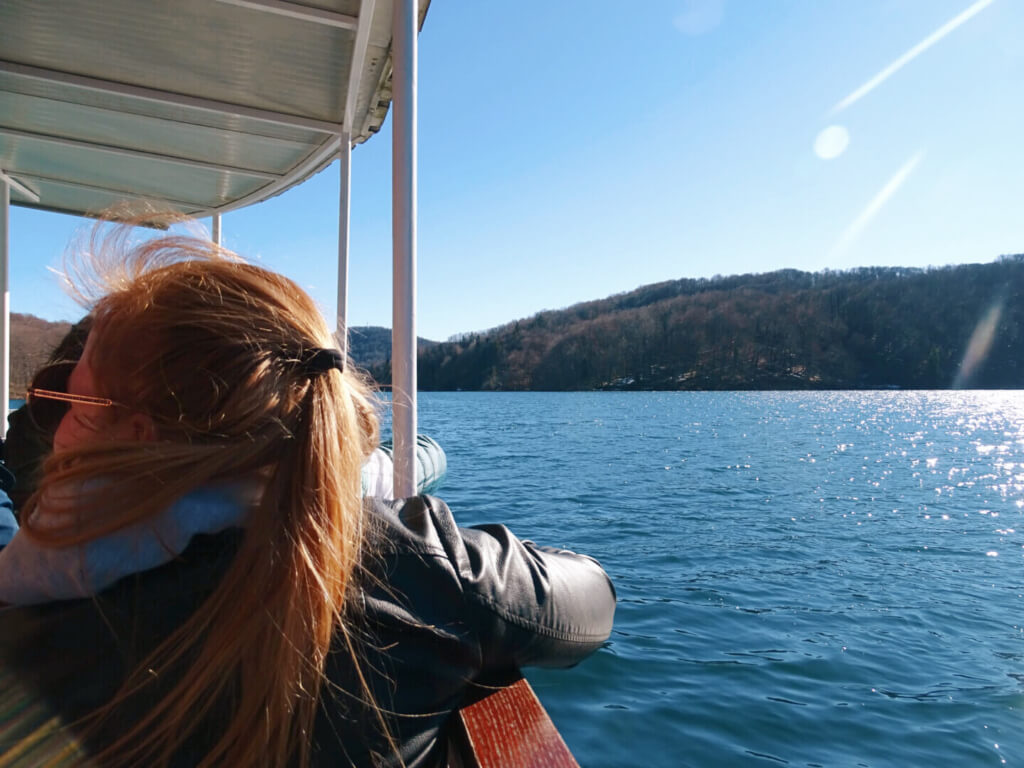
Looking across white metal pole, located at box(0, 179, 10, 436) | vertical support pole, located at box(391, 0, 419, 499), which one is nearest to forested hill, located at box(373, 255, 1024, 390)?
white metal pole, located at box(0, 179, 10, 436)

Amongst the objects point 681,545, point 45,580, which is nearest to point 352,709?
point 45,580

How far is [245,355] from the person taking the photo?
2.57 feet

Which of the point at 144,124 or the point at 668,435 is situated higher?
the point at 144,124

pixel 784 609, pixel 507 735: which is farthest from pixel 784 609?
pixel 507 735

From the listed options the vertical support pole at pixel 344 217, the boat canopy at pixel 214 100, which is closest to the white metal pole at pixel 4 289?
the boat canopy at pixel 214 100

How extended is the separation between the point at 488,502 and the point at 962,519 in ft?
28.0

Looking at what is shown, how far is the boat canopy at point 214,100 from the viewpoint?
8.02ft

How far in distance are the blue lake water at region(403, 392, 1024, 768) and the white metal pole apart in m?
4.31

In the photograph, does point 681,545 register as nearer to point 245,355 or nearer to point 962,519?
point 962,519

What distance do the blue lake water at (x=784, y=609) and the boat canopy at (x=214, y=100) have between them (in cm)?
301

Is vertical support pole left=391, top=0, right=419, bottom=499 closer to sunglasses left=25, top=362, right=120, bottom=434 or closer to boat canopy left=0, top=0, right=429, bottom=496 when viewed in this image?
boat canopy left=0, top=0, right=429, bottom=496

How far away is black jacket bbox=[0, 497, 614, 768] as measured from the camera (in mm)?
642

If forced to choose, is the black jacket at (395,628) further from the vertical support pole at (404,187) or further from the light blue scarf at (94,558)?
the vertical support pole at (404,187)

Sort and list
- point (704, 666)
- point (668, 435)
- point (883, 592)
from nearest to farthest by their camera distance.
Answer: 1. point (704, 666)
2. point (883, 592)
3. point (668, 435)
